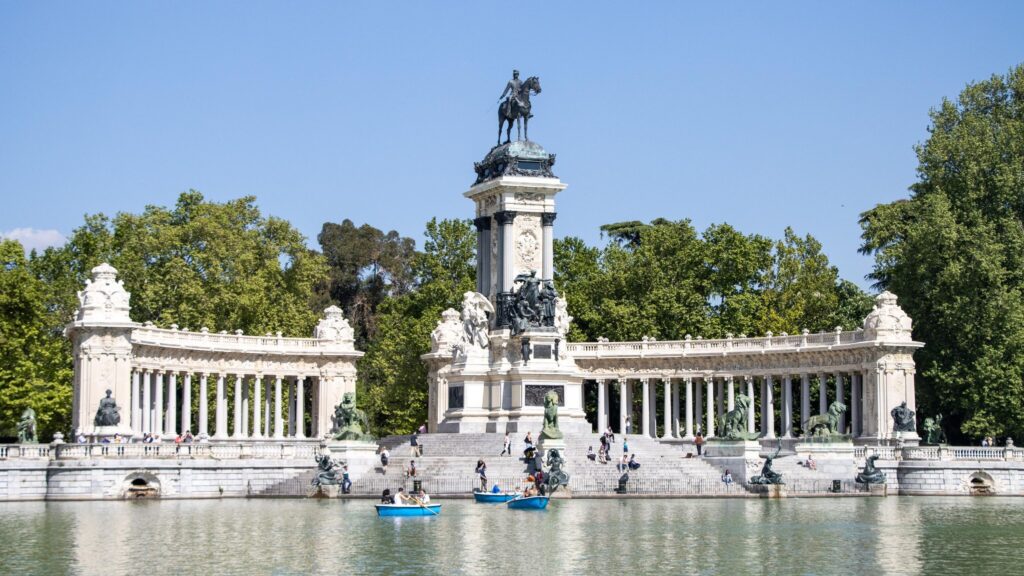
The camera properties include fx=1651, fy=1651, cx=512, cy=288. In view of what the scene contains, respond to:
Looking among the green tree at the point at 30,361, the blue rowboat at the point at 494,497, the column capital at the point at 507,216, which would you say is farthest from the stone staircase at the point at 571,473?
the green tree at the point at 30,361

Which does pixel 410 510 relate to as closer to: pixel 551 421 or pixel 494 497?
pixel 494 497

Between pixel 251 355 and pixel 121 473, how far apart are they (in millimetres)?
25465

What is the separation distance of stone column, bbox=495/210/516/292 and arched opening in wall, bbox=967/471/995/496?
833 inches

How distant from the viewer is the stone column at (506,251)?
72.8 metres

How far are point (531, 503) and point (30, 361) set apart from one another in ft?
135

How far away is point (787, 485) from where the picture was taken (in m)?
60.6

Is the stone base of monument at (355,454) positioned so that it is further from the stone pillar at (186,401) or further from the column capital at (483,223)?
the stone pillar at (186,401)

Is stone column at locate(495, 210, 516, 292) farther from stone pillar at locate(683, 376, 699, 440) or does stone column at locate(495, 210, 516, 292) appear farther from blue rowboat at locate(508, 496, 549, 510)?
blue rowboat at locate(508, 496, 549, 510)

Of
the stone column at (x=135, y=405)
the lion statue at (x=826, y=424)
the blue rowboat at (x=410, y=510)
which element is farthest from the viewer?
the stone column at (x=135, y=405)

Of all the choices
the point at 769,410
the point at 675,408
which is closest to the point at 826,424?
the point at 769,410

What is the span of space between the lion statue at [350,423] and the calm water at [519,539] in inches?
295

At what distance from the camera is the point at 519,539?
135ft

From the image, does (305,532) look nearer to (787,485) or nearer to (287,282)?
(787,485)

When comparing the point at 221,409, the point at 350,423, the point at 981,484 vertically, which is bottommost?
the point at 981,484
